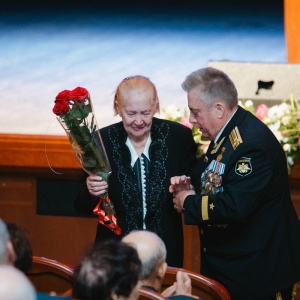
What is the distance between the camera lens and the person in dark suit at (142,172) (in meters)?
3.97

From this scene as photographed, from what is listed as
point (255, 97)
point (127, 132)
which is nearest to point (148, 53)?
point (255, 97)

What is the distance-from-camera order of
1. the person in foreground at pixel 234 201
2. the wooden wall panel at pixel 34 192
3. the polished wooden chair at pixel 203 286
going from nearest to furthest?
the polished wooden chair at pixel 203 286, the person in foreground at pixel 234 201, the wooden wall panel at pixel 34 192

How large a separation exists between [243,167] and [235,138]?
0.14 meters

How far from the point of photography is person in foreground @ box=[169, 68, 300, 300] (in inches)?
143

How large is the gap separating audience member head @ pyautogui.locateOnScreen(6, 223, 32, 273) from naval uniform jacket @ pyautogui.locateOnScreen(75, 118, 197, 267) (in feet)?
3.17

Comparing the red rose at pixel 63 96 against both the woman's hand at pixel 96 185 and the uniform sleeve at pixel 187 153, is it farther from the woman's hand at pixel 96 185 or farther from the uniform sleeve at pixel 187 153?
the uniform sleeve at pixel 187 153

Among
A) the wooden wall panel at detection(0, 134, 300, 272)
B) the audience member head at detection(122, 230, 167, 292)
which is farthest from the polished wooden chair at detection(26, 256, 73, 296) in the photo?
the wooden wall panel at detection(0, 134, 300, 272)

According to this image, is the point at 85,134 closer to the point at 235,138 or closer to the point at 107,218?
the point at 107,218

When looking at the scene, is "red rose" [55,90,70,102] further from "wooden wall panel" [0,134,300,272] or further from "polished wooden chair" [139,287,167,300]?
"wooden wall panel" [0,134,300,272]

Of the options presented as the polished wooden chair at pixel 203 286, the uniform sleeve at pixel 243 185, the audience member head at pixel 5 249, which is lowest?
the polished wooden chair at pixel 203 286

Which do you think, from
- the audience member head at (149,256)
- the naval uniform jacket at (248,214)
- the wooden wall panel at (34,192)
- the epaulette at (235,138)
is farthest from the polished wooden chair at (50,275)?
the wooden wall panel at (34,192)

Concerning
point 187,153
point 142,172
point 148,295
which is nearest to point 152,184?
point 142,172

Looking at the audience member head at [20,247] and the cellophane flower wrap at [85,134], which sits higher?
the cellophane flower wrap at [85,134]

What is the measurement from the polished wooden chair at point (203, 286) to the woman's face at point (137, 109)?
27.4 inches
